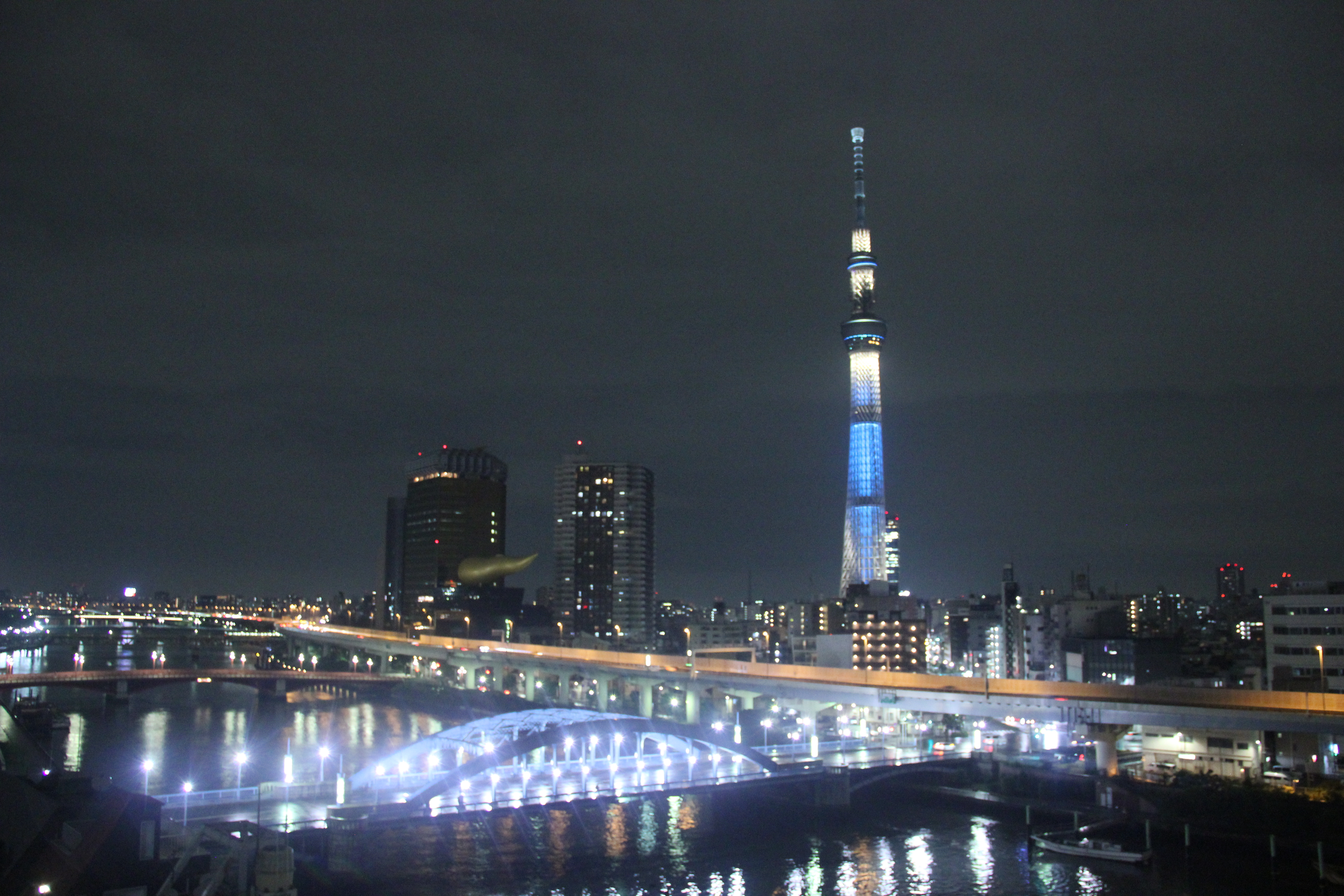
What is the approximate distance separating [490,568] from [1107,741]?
89.7m

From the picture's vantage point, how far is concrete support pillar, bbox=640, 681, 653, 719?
4994 centimetres

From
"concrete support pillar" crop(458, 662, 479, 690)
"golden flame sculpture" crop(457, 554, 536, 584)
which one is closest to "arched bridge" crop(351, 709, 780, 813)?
"concrete support pillar" crop(458, 662, 479, 690)

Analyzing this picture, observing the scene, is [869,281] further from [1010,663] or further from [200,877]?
[200,877]

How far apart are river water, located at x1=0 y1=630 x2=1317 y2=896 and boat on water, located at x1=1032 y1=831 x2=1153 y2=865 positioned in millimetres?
395

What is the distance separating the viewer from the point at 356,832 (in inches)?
926

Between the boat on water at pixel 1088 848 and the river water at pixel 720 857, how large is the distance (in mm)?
395

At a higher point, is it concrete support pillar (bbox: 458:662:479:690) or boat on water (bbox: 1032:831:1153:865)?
concrete support pillar (bbox: 458:662:479:690)

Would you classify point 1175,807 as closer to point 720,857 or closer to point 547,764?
point 720,857

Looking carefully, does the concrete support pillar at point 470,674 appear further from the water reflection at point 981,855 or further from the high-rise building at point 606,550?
Answer: the high-rise building at point 606,550

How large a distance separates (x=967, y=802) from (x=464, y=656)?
130 feet

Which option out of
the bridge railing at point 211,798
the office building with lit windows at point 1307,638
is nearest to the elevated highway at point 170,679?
the bridge railing at point 211,798

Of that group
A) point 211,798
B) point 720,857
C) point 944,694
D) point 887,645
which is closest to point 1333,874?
point 944,694

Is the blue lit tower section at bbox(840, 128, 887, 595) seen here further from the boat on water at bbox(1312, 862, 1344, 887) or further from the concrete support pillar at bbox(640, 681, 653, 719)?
the boat on water at bbox(1312, 862, 1344, 887)

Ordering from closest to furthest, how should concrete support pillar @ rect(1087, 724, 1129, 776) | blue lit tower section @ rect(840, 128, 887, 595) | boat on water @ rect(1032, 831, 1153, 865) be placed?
1. boat on water @ rect(1032, 831, 1153, 865)
2. concrete support pillar @ rect(1087, 724, 1129, 776)
3. blue lit tower section @ rect(840, 128, 887, 595)
